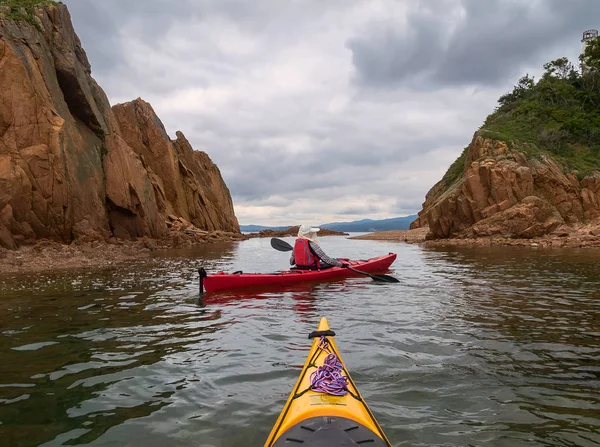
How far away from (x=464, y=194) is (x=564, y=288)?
2063cm

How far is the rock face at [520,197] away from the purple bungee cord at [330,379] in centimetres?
2607

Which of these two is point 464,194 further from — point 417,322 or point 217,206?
point 217,206

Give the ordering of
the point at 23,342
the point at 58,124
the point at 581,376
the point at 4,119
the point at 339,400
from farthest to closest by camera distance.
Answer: the point at 58,124 < the point at 4,119 < the point at 23,342 < the point at 581,376 < the point at 339,400

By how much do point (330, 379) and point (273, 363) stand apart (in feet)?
6.12

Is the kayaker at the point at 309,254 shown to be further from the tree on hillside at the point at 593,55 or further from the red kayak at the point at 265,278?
the tree on hillside at the point at 593,55

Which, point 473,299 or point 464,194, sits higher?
point 464,194

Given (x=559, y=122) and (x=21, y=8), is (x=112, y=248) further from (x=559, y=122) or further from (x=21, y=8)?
(x=559, y=122)

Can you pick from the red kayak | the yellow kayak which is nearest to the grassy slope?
the red kayak

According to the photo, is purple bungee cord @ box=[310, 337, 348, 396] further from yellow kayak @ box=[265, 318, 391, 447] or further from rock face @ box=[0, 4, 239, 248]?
rock face @ box=[0, 4, 239, 248]

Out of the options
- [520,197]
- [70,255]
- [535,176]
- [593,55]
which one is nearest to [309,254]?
[70,255]

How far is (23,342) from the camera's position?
222 inches

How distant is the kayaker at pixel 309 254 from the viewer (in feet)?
38.5

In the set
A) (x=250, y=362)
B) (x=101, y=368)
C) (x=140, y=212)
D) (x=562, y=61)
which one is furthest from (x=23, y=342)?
(x=562, y=61)

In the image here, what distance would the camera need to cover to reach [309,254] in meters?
11.9
